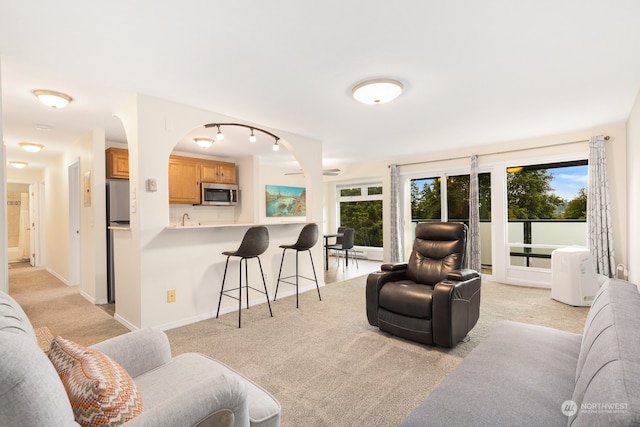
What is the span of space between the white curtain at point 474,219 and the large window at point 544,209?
1.63ft

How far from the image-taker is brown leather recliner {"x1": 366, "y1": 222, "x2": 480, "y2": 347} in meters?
2.59

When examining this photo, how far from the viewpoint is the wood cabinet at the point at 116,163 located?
14.8 feet

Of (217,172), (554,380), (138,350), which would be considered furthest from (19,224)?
(554,380)

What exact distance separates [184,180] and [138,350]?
4.49 metres

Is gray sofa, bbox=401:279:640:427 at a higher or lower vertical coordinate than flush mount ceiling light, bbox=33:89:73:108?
lower

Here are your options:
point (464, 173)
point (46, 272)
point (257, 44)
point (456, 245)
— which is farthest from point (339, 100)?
point (46, 272)

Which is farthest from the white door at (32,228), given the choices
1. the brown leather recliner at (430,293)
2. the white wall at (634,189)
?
the white wall at (634,189)

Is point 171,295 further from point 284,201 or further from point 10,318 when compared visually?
point 284,201

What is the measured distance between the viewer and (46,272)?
21.6 feet

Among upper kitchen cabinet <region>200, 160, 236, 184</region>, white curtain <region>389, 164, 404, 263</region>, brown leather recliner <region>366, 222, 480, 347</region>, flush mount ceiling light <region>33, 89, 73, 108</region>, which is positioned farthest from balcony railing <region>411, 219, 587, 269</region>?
flush mount ceiling light <region>33, 89, 73, 108</region>

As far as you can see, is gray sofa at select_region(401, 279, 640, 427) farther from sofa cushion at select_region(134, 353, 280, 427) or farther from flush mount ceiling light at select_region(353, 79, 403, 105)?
flush mount ceiling light at select_region(353, 79, 403, 105)

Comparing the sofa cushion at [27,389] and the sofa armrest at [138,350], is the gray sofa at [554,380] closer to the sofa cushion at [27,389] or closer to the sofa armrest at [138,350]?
the sofa cushion at [27,389]

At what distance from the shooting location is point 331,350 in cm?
267

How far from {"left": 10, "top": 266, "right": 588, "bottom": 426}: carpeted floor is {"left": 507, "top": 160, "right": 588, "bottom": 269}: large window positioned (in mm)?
983
